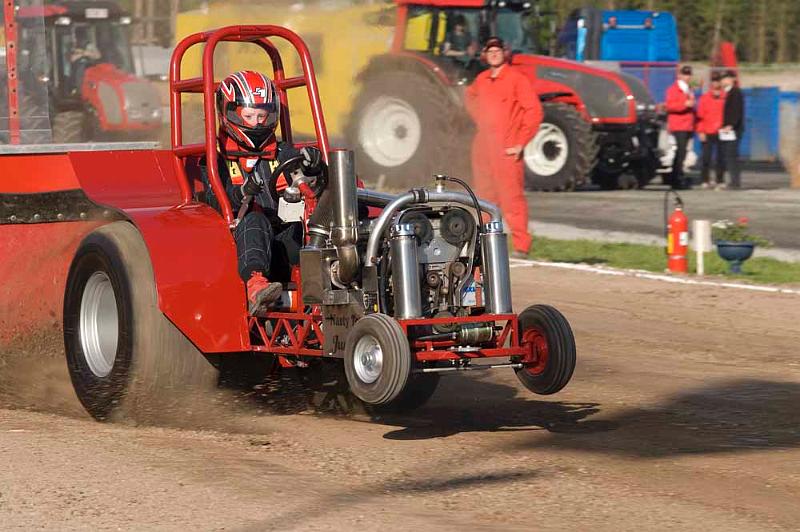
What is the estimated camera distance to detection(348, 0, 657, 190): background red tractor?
19.1 metres

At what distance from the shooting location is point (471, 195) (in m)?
6.19

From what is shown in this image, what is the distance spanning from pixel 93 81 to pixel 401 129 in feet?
14.1

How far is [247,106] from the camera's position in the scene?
6.71 m

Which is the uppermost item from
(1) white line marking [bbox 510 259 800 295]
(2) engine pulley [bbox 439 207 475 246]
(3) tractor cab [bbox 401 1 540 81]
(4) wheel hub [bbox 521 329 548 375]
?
(3) tractor cab [bbox 401 1 540 81]

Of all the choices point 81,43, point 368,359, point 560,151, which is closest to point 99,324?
point 368,359

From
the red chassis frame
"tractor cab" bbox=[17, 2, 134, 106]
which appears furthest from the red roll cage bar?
"tractor cab" bbox=[17, 2, 134, 106]

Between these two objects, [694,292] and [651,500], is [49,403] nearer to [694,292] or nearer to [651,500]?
[651,500]

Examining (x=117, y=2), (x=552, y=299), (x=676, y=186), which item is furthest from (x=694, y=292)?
(x=117, y=2)

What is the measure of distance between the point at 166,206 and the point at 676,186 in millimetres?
15095

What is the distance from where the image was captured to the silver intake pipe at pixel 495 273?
6004 mm

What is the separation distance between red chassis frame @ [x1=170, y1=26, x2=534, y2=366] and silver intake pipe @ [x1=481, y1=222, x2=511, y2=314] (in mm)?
58

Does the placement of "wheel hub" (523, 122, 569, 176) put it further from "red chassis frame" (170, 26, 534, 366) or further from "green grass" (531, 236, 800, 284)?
"red chassis frame" (170, 26, 534, 366)

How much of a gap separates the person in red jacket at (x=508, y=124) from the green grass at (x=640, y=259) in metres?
0.52

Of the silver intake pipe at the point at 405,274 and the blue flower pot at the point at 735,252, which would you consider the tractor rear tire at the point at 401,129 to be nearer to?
the blue flower pot at the point at 735,252
